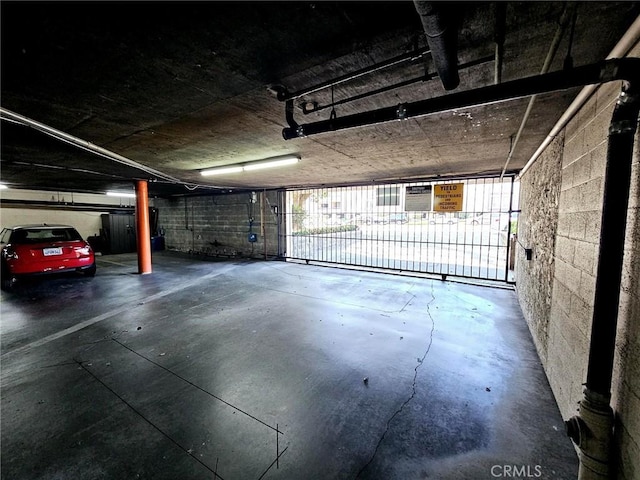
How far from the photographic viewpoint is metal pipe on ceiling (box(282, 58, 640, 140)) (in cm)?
125

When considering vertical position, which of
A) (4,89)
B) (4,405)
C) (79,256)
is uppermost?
(4,89)

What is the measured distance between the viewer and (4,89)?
202cm

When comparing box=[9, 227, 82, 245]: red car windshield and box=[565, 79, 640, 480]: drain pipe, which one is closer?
box=[565, 79, 640, 480]: drain pipe

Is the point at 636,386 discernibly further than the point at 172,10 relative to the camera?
No

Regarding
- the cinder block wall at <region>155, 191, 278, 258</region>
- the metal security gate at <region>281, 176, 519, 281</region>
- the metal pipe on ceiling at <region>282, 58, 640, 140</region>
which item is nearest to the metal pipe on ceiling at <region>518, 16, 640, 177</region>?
the metal pipe on ceiling at <region>282, 58, 640, 140</region>

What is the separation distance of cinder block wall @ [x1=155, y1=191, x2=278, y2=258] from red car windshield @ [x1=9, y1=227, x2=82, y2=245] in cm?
477

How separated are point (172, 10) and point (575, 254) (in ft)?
9.94

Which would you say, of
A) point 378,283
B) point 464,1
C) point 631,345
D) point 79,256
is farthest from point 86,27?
point 79,256

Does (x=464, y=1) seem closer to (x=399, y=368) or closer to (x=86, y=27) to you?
(x=86, y=27)

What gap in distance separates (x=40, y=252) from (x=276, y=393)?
21.6ft

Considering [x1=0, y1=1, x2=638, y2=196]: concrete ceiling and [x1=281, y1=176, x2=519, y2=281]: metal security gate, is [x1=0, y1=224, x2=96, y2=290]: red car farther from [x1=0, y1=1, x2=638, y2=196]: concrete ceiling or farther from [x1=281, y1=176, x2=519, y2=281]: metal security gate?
[x1=281, y1=176, x2=519, y2=281]: metal security gate

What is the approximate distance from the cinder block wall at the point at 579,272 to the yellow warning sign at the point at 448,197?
2.98 metres
